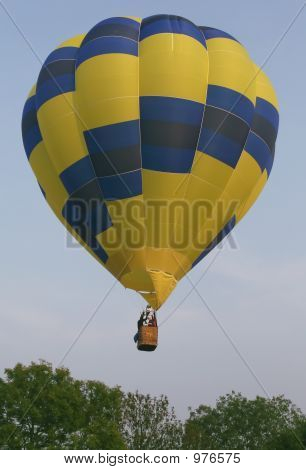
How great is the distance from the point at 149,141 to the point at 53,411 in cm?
1937

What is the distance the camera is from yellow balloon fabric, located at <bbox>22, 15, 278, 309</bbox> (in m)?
15.9

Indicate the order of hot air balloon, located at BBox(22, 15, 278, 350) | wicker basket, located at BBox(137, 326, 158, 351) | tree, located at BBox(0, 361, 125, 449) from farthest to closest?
tree, located at BBox(0, 361, 125, 449) → hot air balloon, located at BBox(22, 15, 278, 350) → wicker basket, located at BBox(137, 326, 158, 351)

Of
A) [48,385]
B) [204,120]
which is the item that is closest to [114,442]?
[48,385]

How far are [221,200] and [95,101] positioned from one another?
151 inches

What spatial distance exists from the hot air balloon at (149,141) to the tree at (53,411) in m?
15.6

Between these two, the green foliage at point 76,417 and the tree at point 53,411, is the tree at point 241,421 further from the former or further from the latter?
the tree at point 53,411

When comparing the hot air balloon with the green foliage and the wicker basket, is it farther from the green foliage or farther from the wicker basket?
the green foliage

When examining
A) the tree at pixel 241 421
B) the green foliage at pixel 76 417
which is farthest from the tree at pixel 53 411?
the tree at pixel 241 421

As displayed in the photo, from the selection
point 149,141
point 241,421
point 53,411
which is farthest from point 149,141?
point 241,421

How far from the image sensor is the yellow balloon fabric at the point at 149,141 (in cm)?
1593

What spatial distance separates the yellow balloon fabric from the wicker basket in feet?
2.54

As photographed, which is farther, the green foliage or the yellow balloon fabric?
the green foliage

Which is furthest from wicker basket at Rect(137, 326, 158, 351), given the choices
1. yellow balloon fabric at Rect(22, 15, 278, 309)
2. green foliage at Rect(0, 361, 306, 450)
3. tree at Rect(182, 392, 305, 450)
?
tree at Rect(182, 392, 305, 450)

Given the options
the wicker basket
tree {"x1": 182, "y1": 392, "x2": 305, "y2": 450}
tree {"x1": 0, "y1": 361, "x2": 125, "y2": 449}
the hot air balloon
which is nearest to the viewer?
the wicker basket
